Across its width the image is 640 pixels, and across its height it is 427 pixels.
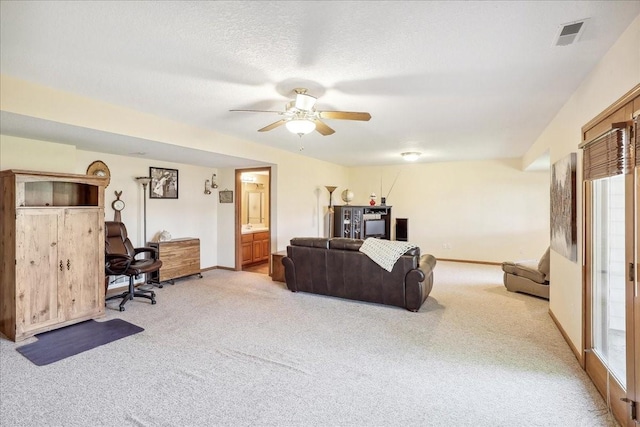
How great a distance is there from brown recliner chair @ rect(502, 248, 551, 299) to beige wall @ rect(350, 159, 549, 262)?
2186 millimetres

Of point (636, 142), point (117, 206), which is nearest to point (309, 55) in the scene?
point (636, 142)

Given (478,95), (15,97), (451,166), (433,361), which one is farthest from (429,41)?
(451,166)

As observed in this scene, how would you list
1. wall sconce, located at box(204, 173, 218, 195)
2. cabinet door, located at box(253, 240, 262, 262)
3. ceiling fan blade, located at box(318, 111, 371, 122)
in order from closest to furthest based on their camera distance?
ceiling fan blade, located at box(318, 111, 371, 122) < wall sconce, located at box(204, 173, 218, 195) < cabinet door, located at box(253, 240, 262, 262)

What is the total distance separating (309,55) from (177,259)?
443 centimetres

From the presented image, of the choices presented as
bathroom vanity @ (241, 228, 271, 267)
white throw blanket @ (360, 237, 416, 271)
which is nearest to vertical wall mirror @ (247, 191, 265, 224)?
bathroom vanity @ (241, 228, 271, 267)

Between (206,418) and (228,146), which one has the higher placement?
(228,146)

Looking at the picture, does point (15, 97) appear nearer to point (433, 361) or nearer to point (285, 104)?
point (285, 104)

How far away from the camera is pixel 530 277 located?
450 cm

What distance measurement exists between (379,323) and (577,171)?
2426 mm

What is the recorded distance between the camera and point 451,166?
7328mm

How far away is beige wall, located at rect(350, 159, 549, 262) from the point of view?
6.56m

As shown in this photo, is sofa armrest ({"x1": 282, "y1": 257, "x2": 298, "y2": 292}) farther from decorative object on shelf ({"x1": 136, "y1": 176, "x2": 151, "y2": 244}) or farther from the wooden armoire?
decorative object on shelf ({"x1": 136, "y1": 176, "x2": 151, "y2": 244})

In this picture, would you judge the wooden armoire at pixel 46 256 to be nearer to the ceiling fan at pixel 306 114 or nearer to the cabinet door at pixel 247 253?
the ceiling fan at pixel 306 114

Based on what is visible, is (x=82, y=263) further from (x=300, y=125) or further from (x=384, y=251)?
(x=384, y=251)
